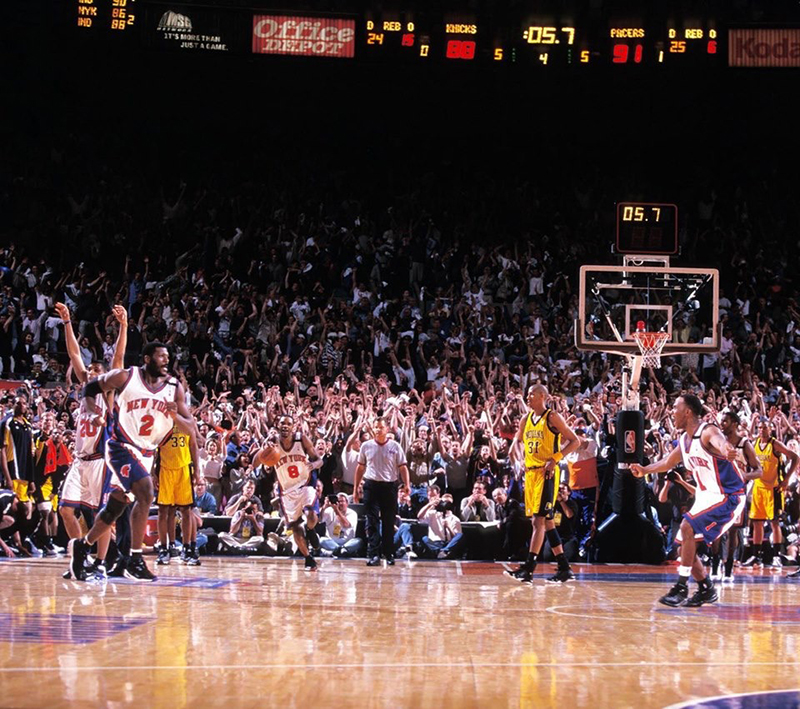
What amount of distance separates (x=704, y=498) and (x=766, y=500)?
4.91 metres

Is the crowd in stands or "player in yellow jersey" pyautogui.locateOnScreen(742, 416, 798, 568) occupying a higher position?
the crowd in stands

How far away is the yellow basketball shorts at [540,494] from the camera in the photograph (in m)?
10.2

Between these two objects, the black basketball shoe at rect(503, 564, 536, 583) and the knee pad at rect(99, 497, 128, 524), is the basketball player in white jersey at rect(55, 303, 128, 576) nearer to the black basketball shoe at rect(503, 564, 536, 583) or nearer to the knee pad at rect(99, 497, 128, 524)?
the knee pad at rect(99, 497, 128, 524)

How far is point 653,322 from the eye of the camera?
14.0 m

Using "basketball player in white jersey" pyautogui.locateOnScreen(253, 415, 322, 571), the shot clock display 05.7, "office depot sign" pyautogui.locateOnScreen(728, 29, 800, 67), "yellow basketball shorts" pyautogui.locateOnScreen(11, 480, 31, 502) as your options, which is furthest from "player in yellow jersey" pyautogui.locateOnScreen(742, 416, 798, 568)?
"office depot sign" pyautogui.locateOnScreen(728, 29, 800, 67)

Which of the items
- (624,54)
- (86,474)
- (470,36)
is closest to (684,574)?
(86,474)

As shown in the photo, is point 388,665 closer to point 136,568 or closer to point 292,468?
point 136,568

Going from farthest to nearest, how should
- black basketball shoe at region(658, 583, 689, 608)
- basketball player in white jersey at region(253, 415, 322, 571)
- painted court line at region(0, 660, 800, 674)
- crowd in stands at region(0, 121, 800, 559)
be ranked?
crowd in stands at region(0, 121, 800, 559) < basketball player in white jersey at region(253, 415, 322, 571) < black basketball shoe at region(658, 583, 689, 608) < painted court line at region(0, 660, 800, 674)

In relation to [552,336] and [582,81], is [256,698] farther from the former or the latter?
[582,81]

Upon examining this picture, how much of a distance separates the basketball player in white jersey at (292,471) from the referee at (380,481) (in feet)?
2.19

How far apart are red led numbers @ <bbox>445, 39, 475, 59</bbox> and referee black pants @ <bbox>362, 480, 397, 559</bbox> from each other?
469 inches

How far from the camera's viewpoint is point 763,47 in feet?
70.7

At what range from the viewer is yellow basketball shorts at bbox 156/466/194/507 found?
11195 millimetres

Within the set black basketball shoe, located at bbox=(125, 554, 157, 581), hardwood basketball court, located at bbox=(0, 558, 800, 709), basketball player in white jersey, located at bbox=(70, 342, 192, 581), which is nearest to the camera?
hardwood basketball court, located at bbox=(0, 558, 800, 709)
